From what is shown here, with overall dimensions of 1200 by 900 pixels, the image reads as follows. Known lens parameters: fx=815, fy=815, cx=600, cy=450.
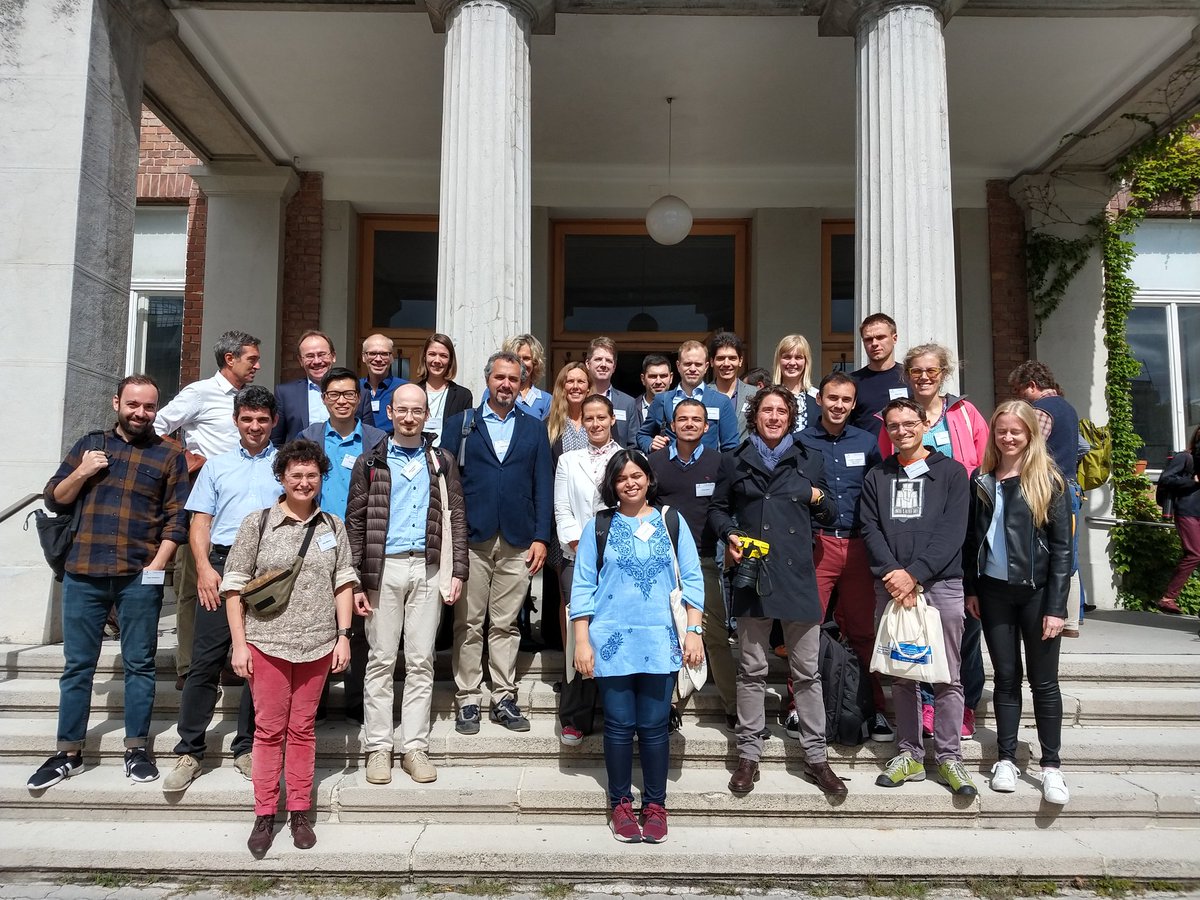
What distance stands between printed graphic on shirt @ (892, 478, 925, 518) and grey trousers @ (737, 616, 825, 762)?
0.71m

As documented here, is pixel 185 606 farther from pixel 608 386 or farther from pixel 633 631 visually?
pixel 608 386

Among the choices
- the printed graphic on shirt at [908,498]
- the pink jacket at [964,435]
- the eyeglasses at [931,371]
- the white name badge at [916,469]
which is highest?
the eyeglasses at [931,371]

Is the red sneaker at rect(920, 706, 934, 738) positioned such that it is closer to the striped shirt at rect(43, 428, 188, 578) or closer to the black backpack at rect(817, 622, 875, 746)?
the black backpack at rect(817, 622, 875, 746)

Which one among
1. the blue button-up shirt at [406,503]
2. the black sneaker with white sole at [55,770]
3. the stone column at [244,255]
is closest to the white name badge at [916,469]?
the blue button-up shirt at [406,503]

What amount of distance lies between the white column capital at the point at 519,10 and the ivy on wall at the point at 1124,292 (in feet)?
21.9

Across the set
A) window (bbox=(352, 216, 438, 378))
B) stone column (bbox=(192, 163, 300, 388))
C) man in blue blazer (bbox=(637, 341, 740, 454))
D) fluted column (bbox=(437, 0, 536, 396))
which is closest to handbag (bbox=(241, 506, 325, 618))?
fluted column (bbox=(437, 0, 536, 396))

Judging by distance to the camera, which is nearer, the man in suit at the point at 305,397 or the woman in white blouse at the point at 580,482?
the woman in white blouse at the point at 580,482

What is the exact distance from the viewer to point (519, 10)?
19.4ft

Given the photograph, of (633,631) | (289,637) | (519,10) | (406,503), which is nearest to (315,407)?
(406,503)

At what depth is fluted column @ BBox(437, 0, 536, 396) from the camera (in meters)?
5.54

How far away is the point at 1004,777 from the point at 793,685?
1.09 m

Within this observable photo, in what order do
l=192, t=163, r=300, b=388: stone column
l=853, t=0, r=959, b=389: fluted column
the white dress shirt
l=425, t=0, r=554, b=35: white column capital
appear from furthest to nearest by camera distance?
l=192, t=163, r=300, b=388: stone column
l=425, t=0, r=554, b=35: white column capital
l=853, t=0, r=959, b=389: fluted column
the white dress shirt

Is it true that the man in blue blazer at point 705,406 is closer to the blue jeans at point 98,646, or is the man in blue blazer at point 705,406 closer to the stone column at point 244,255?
the blue jeans at point 98,646

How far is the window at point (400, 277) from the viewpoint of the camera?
408 inches
